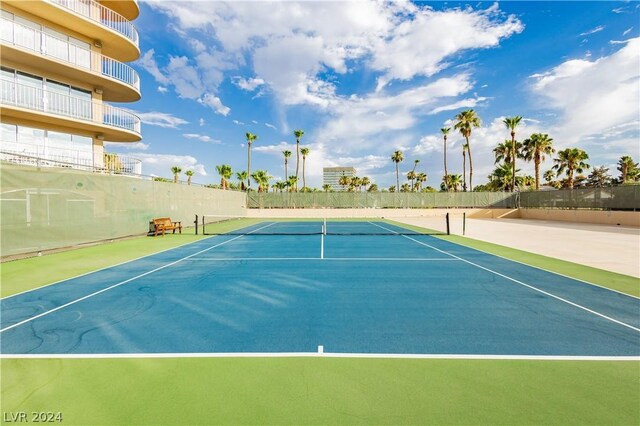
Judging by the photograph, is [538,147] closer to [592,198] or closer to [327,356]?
[592,198]

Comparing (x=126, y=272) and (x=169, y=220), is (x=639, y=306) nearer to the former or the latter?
(x=126, y=272)

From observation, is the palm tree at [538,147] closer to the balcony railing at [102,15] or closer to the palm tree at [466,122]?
the palm tree at [466,122]

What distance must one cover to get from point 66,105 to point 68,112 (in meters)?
0.46

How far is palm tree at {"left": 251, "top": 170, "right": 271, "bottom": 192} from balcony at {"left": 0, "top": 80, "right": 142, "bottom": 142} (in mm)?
40341

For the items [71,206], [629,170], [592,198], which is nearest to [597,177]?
[629,170]

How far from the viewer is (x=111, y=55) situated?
2319 cm

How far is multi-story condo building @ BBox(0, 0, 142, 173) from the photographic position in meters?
16.8

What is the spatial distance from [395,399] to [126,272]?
29.9 feet

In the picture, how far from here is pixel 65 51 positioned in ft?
62.4

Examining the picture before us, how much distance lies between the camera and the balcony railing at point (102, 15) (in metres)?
18.8

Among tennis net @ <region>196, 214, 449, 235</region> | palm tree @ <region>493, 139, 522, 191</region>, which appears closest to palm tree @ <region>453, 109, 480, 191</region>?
palm tree @ <region>493, 139, 522, 191</region>

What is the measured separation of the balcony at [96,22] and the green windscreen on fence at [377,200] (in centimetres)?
2175

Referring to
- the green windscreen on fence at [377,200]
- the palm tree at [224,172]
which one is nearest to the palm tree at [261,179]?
the palm tree at [224,172]

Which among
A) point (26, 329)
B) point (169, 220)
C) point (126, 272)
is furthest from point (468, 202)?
point (26, 329)
